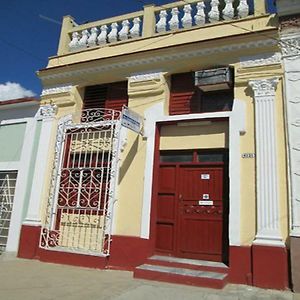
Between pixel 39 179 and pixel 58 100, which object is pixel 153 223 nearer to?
pixel 39 179

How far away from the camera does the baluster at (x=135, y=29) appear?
873 cm

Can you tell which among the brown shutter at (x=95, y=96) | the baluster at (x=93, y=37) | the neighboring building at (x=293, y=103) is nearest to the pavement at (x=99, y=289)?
the neighboring building at (x=293, y=103)

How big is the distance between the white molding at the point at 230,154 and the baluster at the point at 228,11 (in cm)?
203

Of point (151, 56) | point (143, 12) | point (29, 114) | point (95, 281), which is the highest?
point (143, 12)

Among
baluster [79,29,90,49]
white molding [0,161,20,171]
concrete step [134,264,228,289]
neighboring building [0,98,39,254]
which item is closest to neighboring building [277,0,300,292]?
concrete step [134,264,228,289]

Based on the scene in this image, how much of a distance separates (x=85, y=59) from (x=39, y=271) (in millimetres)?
5297

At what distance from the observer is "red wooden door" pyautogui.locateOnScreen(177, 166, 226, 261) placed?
694cm

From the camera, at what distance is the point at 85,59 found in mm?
9172

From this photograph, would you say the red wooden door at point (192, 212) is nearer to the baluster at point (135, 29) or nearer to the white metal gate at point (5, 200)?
the baluster at point (135, 29)

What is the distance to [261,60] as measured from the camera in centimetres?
711

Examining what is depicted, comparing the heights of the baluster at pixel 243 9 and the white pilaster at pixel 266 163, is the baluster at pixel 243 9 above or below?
above

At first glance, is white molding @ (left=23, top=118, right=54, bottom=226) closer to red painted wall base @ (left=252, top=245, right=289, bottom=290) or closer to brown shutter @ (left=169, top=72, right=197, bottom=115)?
brown shutter @ (left=169, top=72, right=197, bottom=115)

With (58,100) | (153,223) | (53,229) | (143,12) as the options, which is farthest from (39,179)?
(143,12)

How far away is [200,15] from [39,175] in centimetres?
549
